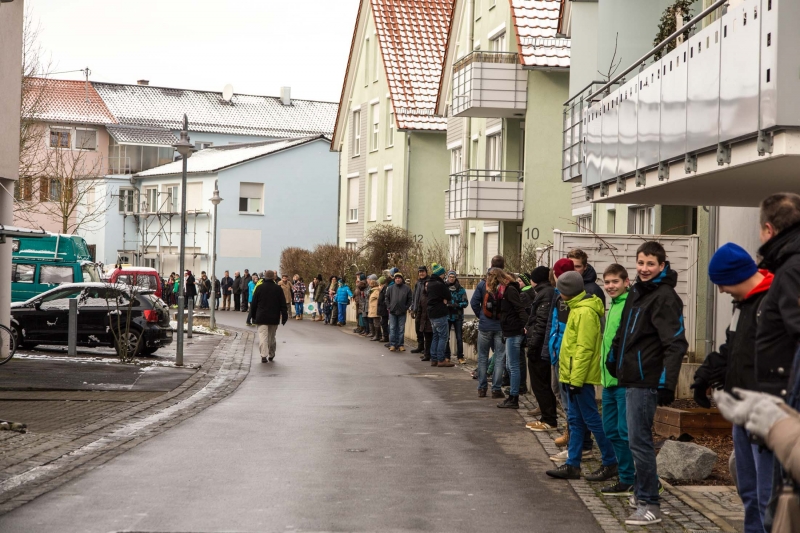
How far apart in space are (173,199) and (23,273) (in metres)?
41.9

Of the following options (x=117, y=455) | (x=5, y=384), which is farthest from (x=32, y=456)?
(x=5, y=384)

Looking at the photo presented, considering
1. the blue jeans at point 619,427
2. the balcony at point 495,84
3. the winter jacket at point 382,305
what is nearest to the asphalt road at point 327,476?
the blue jeans at point 619,427

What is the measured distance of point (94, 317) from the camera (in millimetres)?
23047

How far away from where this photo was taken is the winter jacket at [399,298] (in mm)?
25453

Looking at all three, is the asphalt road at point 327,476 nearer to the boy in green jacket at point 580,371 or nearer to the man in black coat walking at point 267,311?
the boy in green jacket at point 580,371

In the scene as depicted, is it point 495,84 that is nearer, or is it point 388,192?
point 495,84

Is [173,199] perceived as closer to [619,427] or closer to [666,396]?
[619,427]

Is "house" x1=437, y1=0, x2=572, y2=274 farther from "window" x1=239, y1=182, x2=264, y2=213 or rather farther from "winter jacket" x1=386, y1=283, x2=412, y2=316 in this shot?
"window" x1=239, y1=182, x2=264, y2=213

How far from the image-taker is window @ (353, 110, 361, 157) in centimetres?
5009

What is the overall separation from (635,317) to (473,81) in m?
24.8

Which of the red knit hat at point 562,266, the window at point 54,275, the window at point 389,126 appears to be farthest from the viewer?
the window at point 389,126

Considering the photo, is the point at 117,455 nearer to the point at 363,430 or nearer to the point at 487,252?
the point at 363,430

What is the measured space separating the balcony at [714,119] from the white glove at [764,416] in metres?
6.06

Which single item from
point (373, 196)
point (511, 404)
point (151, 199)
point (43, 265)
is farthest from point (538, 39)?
point (151, 199)
